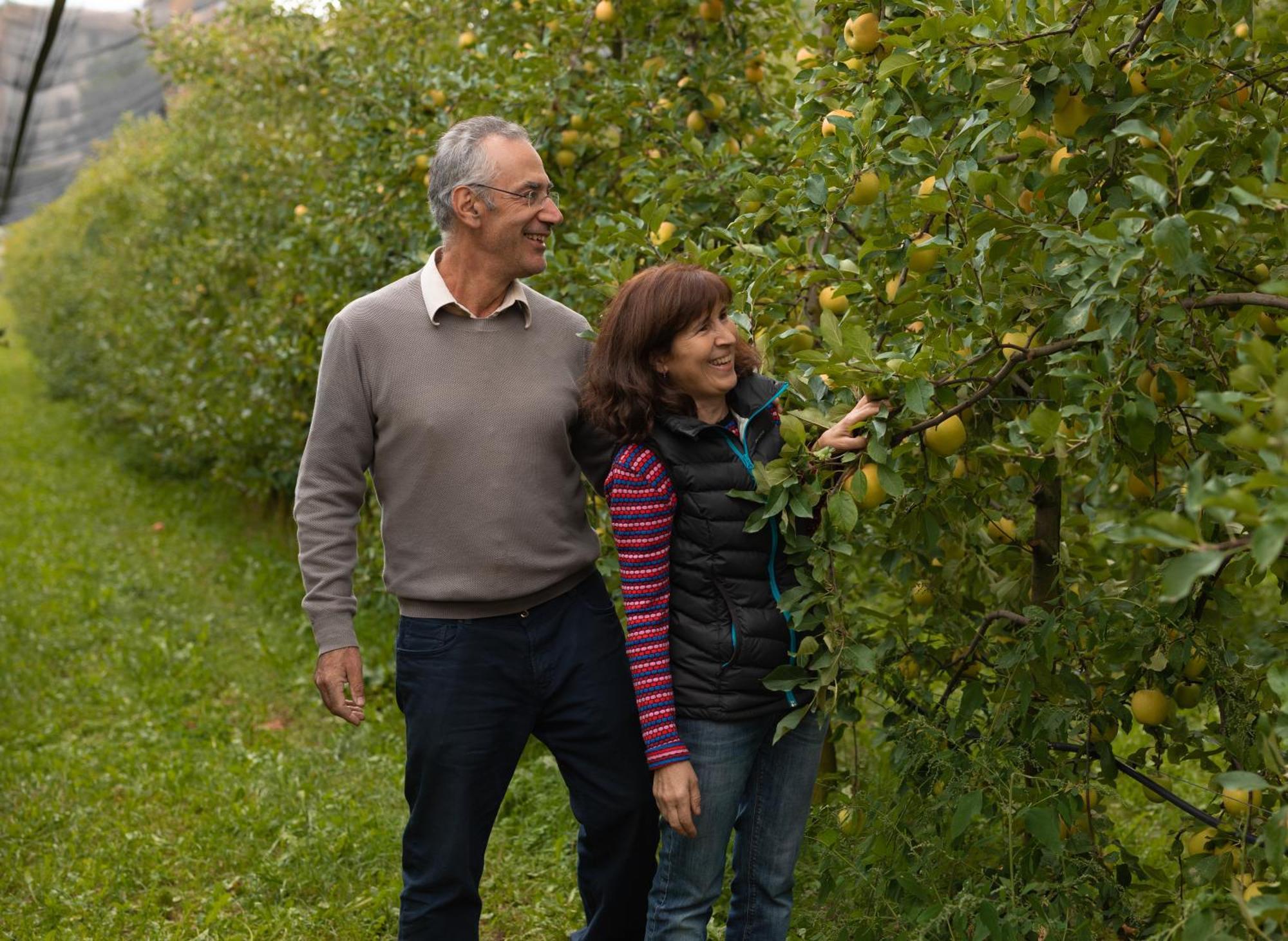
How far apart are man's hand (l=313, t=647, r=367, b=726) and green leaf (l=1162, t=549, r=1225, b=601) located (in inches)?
63.5

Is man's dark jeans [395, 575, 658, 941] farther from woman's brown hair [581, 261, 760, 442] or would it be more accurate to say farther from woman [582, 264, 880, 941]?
woman's brown hair [581, 261, 760, 442]

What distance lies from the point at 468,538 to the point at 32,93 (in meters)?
8.50

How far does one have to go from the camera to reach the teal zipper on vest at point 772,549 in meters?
2.39

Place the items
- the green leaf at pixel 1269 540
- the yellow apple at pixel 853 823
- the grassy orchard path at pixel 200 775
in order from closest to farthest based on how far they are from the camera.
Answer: the green leaf at pixel 1269 540 < the yellow apple at pixel 853 823 < the grassy orchard path at pixel 200 775

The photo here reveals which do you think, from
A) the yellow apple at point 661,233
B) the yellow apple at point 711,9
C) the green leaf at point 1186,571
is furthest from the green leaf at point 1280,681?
the yellow apple at point 711,9

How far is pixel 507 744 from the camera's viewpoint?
2.57 m

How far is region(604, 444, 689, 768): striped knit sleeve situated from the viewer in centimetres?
237

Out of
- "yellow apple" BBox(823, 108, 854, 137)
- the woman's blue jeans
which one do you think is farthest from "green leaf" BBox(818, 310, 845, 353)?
the woman's blue jeans

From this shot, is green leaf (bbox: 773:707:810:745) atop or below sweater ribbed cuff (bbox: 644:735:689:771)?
atop

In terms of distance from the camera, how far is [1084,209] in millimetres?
2039

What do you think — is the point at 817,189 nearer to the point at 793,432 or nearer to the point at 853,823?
the point at 793,432

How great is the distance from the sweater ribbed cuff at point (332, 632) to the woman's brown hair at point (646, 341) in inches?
24.5

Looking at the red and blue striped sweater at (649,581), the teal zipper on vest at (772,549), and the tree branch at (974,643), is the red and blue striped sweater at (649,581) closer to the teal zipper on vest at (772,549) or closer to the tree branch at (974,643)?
the teal zipper on vest at (772,549)

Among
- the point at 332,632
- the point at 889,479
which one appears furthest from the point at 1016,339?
the point at 332,632
